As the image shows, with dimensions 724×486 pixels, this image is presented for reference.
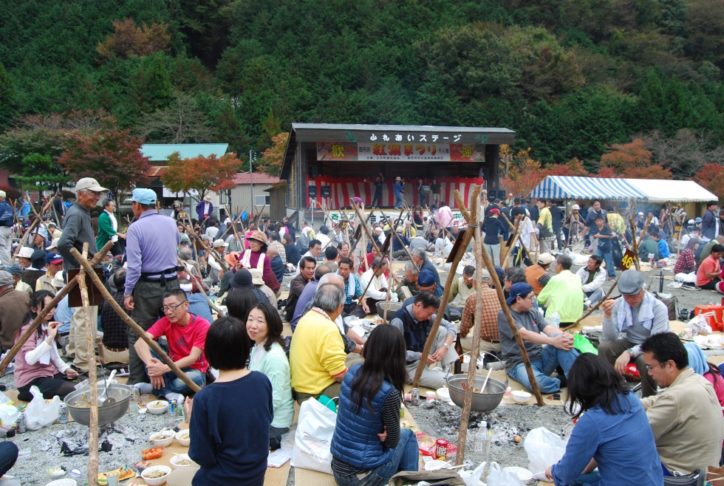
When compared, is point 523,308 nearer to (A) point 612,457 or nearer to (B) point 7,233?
(A) point 612,457

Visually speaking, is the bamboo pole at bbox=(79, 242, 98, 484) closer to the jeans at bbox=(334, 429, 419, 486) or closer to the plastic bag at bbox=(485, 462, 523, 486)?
the jeans at bbox=(334, 429, 419, 486)

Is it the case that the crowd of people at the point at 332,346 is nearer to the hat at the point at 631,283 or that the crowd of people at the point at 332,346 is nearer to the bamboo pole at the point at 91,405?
the hat at the point at 631,283

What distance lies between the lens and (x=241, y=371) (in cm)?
295

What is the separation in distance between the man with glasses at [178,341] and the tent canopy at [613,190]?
2036 cm

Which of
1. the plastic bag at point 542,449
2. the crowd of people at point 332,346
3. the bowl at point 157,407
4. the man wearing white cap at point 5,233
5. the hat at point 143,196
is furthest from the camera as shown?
the man wearing white cap at point 5,233

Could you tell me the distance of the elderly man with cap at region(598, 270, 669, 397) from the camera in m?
5.64

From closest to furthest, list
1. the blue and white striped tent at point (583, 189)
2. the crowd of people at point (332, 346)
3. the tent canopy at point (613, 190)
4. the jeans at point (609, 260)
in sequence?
1. the crowd of people at point (332, 346)
2. the jeans at point (609, 260)
3. the blue and white striped tent at point (583, 189)
4. the tent canopy at point (613, 190)

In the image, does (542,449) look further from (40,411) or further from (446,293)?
(40,411)

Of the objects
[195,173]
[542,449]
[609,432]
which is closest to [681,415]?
[609,432]

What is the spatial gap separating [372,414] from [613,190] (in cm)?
2409

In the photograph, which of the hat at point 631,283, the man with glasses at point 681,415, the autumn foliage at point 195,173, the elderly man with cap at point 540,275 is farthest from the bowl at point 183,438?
the autumn foliage at point 195,173

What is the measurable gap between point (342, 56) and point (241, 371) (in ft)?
169

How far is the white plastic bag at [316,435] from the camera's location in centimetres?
414

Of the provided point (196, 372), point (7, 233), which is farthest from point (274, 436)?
point (7, 233)
